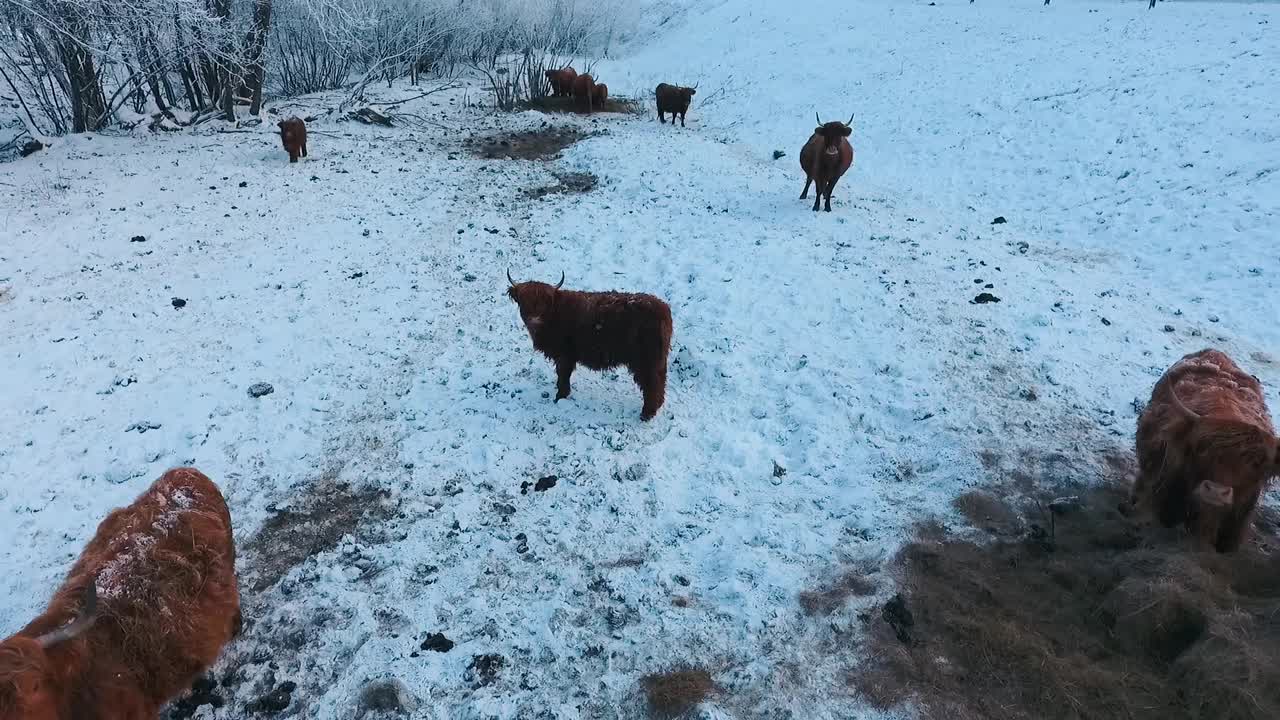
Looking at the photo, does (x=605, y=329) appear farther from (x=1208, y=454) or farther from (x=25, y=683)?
(x=1208, y=454)

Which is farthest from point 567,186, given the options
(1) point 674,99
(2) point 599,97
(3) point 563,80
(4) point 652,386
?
(3) point 563,80

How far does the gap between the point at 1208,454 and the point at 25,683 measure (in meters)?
6.88

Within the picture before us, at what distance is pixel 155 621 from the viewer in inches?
143

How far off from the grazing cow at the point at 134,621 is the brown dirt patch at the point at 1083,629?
13.5ft

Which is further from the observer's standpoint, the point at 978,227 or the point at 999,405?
the point at 978,227

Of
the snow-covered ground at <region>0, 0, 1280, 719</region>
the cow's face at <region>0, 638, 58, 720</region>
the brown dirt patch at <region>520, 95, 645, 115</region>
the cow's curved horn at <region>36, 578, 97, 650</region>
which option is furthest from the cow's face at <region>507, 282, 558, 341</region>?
the brown dirt patch at <region>520, 95, 645, 115</region>

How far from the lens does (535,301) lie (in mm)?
6383

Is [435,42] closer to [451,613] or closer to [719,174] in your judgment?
[719,174]

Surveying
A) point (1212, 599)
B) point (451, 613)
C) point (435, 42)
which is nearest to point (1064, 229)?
point (1212, 599)

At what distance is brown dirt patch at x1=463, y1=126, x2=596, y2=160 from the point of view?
50.2 feet

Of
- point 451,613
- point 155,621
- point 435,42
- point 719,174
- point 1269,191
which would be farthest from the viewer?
point 435,42

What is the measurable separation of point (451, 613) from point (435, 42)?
29.8m

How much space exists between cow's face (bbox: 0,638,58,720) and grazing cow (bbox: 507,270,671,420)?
4.19 meters

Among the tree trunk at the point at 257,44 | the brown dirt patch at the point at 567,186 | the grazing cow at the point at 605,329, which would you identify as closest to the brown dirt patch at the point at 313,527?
Result: the grazing cow at the point at 605,329
